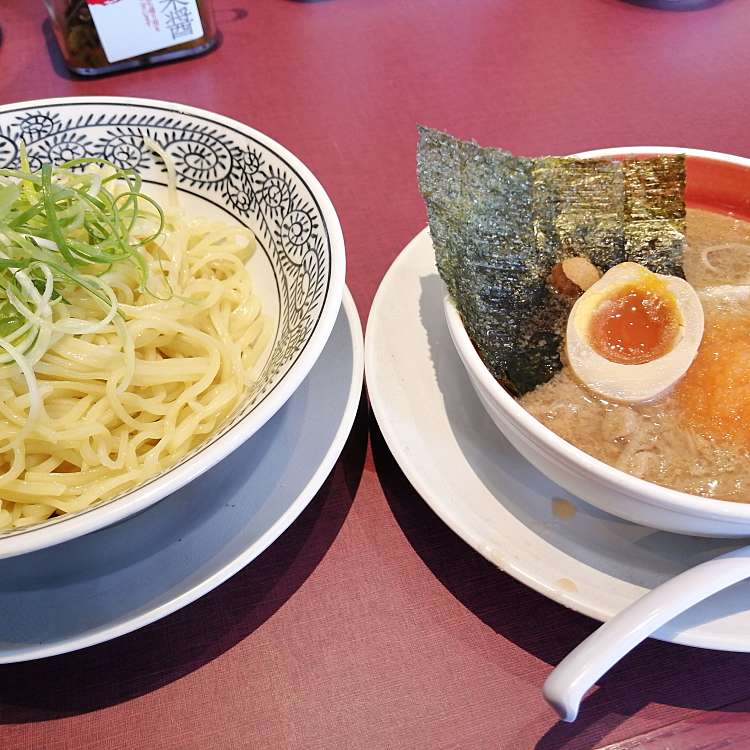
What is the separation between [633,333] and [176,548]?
80cm

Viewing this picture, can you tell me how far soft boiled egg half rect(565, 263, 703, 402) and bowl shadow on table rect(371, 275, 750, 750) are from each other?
→ 20 cm

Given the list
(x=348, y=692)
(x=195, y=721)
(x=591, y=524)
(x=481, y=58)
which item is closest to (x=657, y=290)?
(x=591, y=524)

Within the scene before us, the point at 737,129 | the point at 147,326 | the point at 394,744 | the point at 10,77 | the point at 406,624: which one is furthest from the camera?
the point at 10,77

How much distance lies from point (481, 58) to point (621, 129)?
0.55 metres

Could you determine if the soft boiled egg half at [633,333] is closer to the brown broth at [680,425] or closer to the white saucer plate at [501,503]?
the brown broth at [680,425]

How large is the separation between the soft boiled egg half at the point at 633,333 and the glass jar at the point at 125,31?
156 centimetres

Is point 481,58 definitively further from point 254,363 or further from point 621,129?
point 254,363

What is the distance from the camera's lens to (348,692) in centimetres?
87

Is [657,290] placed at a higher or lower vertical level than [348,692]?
higher

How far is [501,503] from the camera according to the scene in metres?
0.97

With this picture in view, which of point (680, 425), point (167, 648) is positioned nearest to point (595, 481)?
point (680, 425)

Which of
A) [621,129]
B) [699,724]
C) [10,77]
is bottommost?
[699,724]

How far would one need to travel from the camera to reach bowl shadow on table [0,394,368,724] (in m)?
0.88

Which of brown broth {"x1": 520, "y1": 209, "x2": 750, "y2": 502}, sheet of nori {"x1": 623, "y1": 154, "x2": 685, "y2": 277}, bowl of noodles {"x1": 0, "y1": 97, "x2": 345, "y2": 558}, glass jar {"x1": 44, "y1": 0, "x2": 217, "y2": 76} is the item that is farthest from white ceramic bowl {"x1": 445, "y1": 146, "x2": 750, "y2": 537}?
glass jar {"x1": 44, "y1": 0, "x2": 217, "y2": 76}
